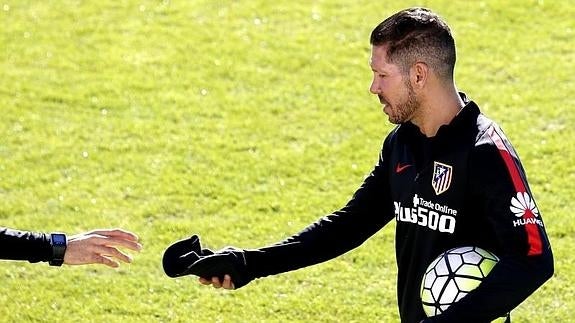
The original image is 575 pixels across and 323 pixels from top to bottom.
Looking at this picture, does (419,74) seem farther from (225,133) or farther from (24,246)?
(225,133)

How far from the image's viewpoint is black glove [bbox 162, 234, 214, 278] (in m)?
5.65

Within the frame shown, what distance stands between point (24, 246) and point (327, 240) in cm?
152

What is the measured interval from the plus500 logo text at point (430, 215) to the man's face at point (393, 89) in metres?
0.38

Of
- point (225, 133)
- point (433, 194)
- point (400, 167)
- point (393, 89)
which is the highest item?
point (225, 133)

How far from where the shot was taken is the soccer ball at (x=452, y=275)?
16.4 feet

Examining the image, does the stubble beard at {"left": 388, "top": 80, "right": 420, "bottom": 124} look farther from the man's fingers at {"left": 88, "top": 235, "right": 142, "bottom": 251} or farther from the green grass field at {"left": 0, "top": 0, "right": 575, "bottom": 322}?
the green grass field at {"left": 0, "top": 0, "right": 575, "bottom": 322}

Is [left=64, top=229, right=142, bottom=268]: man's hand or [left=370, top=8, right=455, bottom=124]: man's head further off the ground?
[left=370, top=8, right=455, bottom=124]: man's head

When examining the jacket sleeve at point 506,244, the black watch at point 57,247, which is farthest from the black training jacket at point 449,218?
the black watch at point 57,247

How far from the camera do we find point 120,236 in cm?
592

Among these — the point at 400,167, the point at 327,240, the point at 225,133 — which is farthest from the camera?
the point at 225,133

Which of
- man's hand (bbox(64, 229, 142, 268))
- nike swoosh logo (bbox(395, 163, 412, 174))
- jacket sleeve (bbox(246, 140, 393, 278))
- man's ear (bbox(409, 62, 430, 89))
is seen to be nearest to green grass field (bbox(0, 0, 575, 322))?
man's hand (bbox(64, 229, 142, 268))

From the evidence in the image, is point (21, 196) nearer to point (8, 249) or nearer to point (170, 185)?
point (170, 185)

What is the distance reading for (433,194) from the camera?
5.14 meters

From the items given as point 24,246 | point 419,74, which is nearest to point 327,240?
point 419,74
